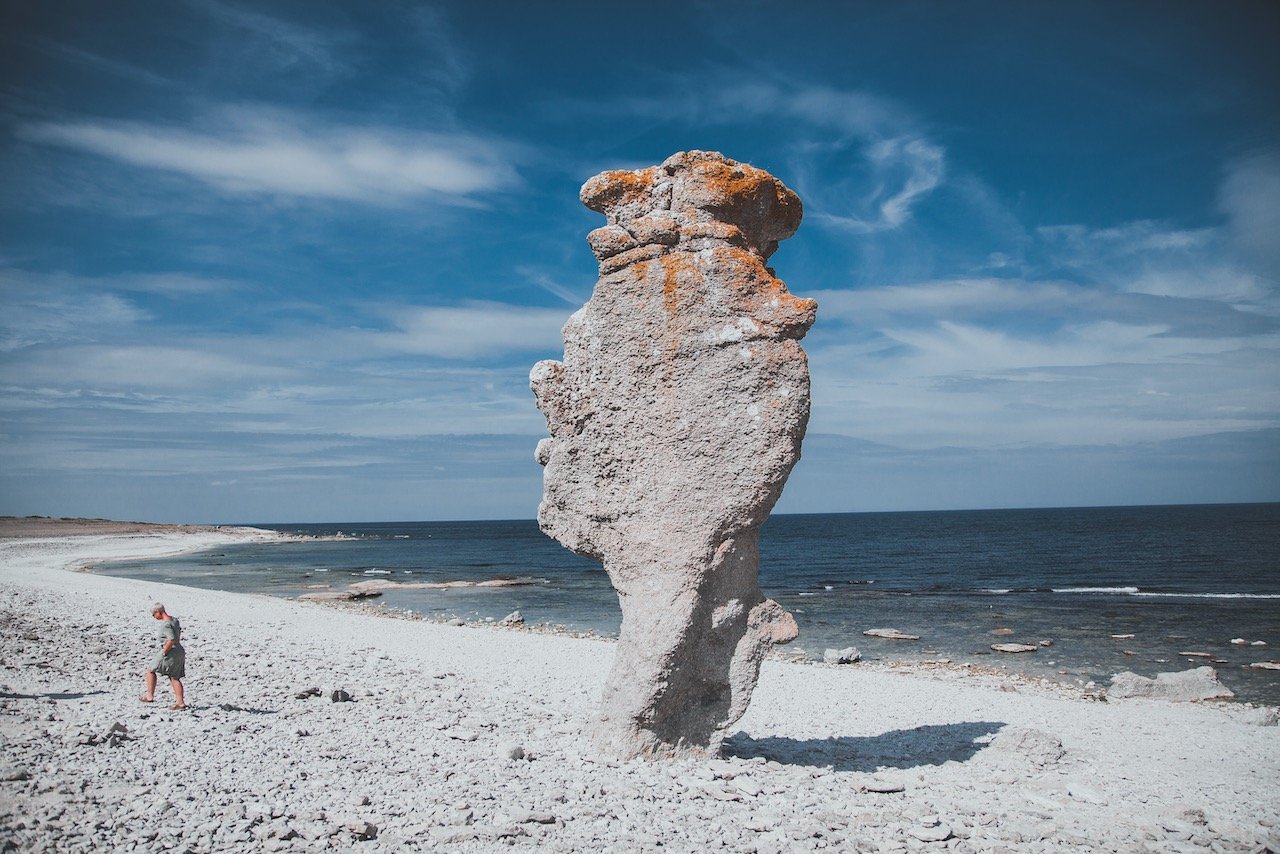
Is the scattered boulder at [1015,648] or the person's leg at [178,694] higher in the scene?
the person's leg at [178,694]

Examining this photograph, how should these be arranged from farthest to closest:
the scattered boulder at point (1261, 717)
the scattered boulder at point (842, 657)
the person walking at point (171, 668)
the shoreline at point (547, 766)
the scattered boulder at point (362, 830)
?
the scattered boulder at point (842, 657) → the scattered boulder at point (1261, 717) → the person walking at point (171, 668) → the shoreline at point (547, 766) → the scattered boulder at point (362, 830)

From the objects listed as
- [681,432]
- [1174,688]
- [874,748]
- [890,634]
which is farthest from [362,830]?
[890,634]

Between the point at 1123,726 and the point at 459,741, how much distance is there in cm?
952

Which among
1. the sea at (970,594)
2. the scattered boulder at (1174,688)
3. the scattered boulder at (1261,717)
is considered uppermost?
the scattered boulder at (1261,717)

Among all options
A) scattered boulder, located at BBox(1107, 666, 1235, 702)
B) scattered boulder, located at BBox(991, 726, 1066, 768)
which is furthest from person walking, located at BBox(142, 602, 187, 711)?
scattered boulder, located at BBox(1107, 666, 1235, 702)

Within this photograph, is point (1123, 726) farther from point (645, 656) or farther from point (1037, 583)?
point (1037, 583)

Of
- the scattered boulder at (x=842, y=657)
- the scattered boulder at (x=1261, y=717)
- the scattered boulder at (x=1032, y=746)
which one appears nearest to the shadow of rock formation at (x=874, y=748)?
the scattered boulder at (x=1032, y=746)

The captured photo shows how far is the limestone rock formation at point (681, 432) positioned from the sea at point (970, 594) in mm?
12103

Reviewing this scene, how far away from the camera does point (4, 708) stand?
337 inches

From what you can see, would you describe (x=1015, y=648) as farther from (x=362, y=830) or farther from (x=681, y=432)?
(x=362, y=830)

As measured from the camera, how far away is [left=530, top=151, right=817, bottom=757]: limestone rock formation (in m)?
7.42

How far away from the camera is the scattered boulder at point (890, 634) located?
22.2 meters

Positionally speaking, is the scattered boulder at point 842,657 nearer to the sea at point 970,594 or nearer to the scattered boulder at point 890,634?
the sea at point 970,594

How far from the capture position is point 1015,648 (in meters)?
20.2
